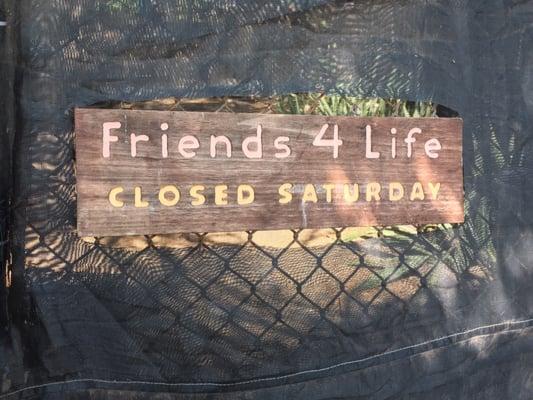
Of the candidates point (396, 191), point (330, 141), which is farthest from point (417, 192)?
point (330, 141)

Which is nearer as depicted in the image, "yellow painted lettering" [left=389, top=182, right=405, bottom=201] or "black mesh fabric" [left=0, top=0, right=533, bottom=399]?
"black mesh fabric" [left=0, top=0, right=533, bottom=399]

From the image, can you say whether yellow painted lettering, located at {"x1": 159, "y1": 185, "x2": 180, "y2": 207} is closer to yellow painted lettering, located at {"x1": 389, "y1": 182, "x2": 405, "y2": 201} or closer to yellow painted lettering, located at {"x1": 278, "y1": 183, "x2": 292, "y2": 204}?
yellow painted lettering, located at {"x1": 278, "y1": 183, "x2": 292, "y2": 204}

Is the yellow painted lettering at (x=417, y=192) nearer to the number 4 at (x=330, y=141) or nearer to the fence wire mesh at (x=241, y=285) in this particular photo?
the fence wire mesh at (x=241, y=285)

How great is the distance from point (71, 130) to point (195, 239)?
0.36 m

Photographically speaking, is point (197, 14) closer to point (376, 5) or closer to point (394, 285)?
point (376, 5)

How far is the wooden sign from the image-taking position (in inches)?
45.7

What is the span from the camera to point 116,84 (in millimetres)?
1180

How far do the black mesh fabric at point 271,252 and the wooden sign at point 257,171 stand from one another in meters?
0.05

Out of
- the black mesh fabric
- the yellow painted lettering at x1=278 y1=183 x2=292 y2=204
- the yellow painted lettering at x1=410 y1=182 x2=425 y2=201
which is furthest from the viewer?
the yellow painted lettering at x1=410 y1=182 x2=425 y2=201

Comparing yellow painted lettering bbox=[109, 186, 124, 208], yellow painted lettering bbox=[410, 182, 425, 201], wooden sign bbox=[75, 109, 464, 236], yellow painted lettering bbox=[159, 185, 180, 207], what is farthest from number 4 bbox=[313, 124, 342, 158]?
yellow painted lettering bbox=[109, 186, 124, 208]

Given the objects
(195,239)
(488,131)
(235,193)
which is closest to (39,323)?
(195,239)

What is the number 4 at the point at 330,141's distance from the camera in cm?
128

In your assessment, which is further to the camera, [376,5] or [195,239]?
[376,5]

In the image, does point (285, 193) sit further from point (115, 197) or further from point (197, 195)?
point (115, 197)
